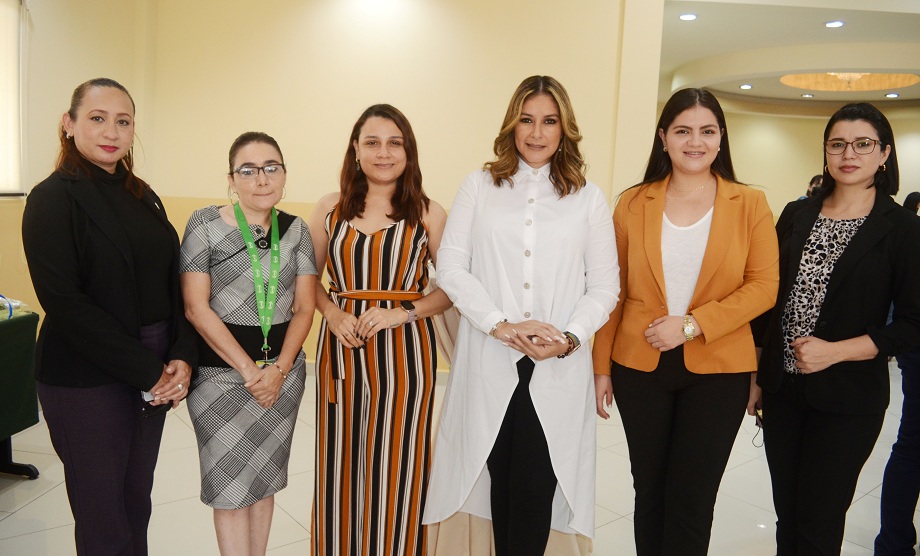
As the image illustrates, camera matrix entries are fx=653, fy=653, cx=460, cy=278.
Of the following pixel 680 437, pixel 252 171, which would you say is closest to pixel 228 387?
pixel 252 171

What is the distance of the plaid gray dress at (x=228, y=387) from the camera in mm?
2064

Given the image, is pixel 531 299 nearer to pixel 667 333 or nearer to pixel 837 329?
pixel 667 333

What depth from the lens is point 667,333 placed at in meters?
1.98

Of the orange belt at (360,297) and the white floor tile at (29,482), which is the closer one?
the orange belt at (360,297)

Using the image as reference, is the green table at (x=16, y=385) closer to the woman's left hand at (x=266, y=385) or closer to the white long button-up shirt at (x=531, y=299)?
the woman's left hand at (x=266, y=385)

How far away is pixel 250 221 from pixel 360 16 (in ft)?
11.7

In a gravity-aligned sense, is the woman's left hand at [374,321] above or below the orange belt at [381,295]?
below

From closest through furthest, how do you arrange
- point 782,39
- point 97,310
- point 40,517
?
point 97,310
point 40,517
point 782,39

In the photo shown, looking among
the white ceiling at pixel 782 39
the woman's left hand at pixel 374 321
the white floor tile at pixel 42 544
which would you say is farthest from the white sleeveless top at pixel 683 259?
the white ceiling at pixel 782 39

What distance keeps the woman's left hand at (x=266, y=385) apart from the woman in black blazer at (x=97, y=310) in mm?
211

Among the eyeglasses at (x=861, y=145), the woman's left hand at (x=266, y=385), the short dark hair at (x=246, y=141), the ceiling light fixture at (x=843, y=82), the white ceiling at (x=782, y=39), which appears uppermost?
the ceiling light fixture at (x=843, y=82)

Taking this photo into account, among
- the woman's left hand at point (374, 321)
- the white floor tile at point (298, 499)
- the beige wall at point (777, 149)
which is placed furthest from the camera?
the beige wall at point (777, 149)

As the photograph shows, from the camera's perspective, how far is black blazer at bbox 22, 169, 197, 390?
174cm

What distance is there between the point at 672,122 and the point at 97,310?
5.90 ft
